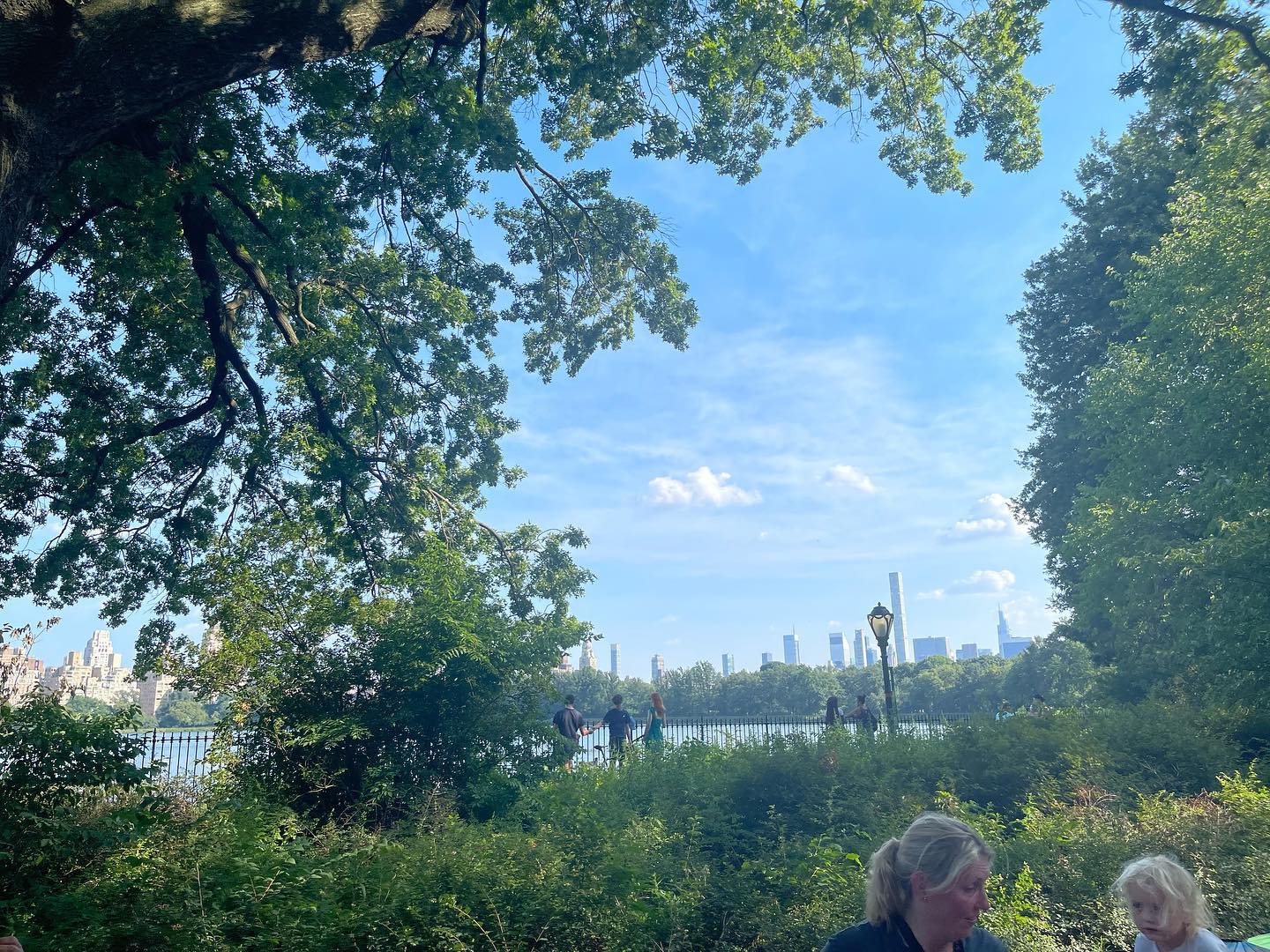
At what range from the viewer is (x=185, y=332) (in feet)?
38.4

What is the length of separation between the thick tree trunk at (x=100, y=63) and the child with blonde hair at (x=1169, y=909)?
773cm

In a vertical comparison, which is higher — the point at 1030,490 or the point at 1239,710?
the point at 1030,490

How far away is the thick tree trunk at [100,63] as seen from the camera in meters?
5.29

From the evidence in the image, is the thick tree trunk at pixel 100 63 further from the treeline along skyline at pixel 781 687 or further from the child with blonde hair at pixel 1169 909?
the treeline along skyline at pixel 781 687

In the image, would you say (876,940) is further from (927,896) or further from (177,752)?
(177,752)

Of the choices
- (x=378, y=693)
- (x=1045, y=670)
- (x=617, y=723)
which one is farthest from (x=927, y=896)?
(x=1045, y=670)

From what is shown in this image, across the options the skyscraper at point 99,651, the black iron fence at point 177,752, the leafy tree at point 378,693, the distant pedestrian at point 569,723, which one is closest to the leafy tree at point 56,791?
the black iron fence at point 177,752

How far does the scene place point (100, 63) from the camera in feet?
18.2

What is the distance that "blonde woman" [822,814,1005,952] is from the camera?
2.57 meters

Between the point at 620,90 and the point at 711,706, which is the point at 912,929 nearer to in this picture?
the point at 620,90

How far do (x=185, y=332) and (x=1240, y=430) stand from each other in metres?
17.8

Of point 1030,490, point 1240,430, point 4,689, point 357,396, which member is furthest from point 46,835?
point 1030,490

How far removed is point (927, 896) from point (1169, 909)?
70.7 inches

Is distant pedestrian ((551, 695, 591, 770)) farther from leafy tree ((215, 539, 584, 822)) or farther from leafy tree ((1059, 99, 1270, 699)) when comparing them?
leafy tree ((1059, 99, 1270, 699))
